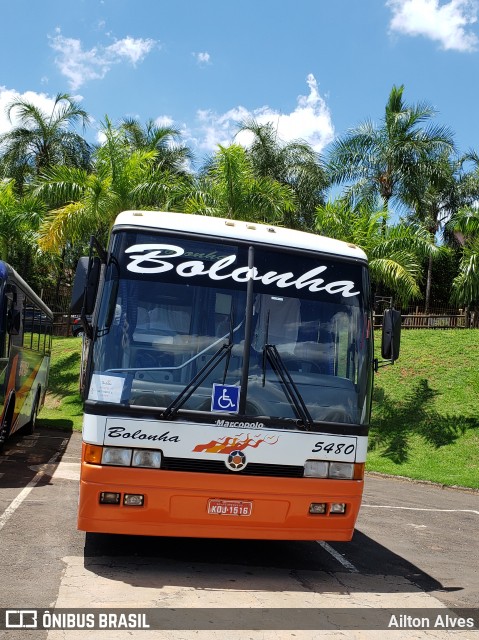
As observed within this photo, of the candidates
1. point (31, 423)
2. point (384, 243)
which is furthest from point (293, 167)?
point (31, 423)

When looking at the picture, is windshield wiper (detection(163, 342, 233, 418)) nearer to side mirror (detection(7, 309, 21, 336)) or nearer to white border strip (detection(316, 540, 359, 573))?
white border strip (detection(316, 540, 359, 573))

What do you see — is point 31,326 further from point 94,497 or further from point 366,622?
point 366,622

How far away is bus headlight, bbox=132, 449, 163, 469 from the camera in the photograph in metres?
6.45

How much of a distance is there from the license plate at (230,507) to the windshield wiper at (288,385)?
860 millimetres

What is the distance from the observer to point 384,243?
22.0 m

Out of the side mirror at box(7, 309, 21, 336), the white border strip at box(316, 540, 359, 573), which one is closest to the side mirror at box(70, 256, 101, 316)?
the white border strip at box(316, 540, 359, 573)

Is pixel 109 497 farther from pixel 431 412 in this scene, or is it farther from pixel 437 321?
pixel 437 321

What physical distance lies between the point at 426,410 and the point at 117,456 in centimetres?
1445

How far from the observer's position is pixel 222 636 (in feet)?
16.6

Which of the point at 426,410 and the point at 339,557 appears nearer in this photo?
the point at 339,557

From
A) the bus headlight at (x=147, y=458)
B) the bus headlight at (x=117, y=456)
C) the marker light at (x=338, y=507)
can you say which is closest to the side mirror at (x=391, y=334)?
the marker light at (x=338, y=507)

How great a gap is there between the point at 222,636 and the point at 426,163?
68.7 ft

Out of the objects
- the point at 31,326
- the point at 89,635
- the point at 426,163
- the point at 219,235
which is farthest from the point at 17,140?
the point at 89,635

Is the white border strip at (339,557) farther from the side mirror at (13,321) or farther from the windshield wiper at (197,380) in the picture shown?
the side mirror at (13,321)
